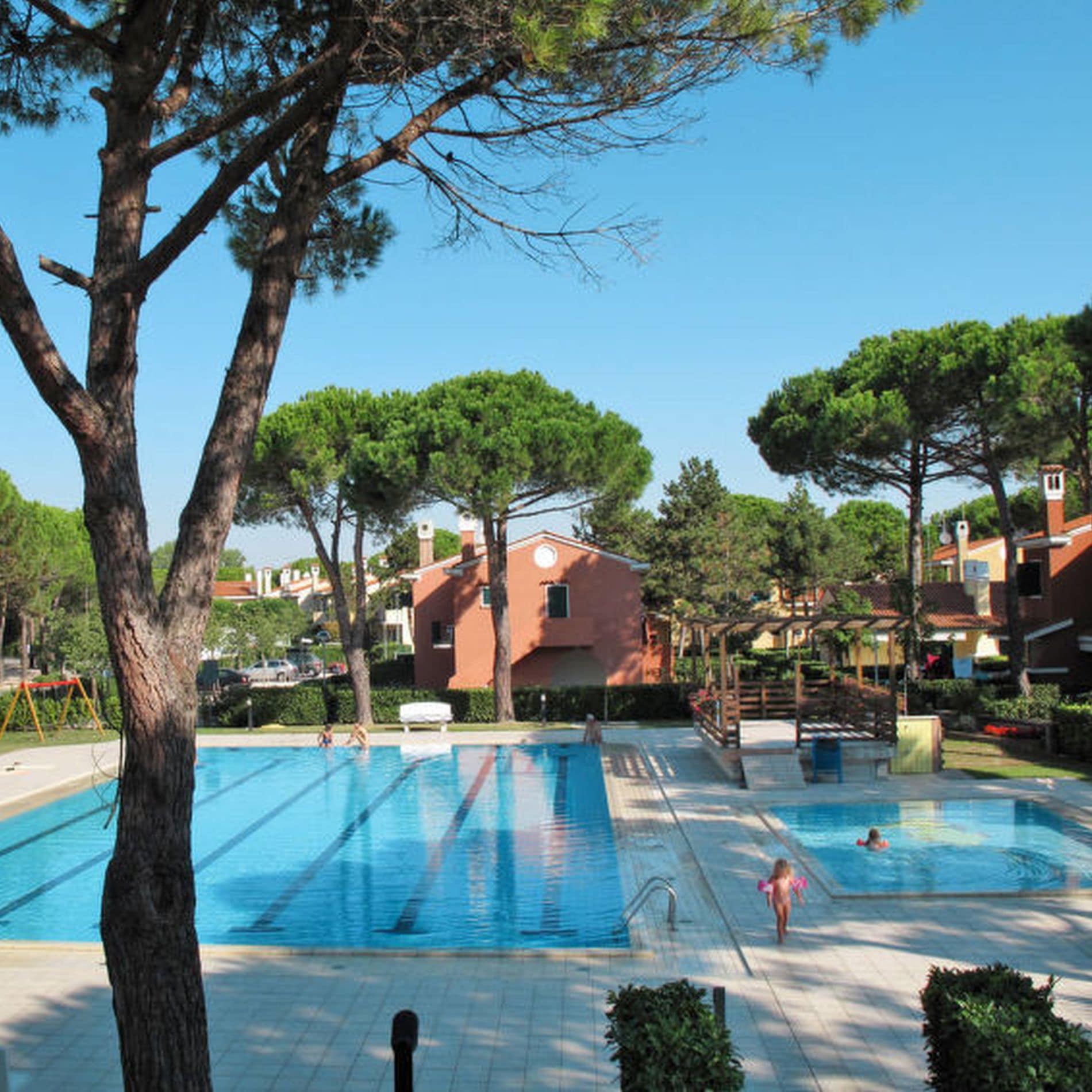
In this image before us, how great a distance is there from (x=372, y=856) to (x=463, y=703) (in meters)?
14.8

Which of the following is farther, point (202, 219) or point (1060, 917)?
point (1060, 917)

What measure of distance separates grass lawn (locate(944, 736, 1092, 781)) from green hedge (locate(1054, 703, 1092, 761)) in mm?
257

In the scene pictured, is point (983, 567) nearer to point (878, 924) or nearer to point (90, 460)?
point (878, 924)

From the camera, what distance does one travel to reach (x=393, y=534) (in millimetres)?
32719

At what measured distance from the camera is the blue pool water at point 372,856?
41.7 ft

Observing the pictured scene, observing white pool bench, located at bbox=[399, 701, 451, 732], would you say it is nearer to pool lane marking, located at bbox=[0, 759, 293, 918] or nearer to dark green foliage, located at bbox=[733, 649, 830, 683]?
pool lane marking, located at bbox=[0, 759, 293, 918]

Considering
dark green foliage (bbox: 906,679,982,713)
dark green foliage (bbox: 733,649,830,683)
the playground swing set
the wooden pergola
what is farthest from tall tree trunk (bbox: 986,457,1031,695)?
the playground swing set

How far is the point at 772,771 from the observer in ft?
63.5

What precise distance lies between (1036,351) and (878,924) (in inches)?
848

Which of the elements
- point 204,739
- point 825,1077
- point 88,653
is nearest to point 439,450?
point 204,739

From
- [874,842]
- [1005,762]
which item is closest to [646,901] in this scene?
[874,842]

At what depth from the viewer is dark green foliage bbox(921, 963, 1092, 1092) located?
5.31 meters

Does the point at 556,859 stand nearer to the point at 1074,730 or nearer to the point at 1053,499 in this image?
the point at 1074,730

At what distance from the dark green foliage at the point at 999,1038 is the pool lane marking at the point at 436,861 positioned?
770cm
